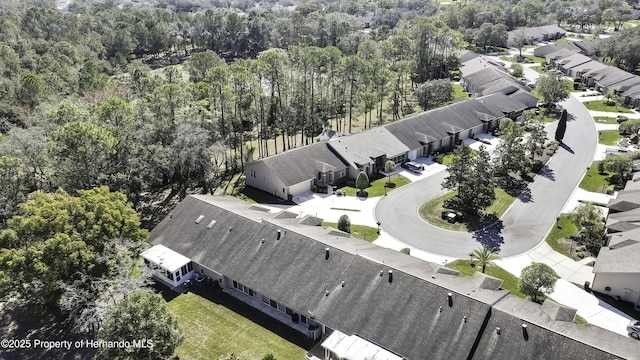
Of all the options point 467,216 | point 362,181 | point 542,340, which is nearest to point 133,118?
point 362,181

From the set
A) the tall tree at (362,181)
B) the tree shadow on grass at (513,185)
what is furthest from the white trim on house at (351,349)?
the tree shadow on grass at (513,185)

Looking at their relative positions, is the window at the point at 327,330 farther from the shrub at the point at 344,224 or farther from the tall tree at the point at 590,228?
the tall tree at the point at 590,228

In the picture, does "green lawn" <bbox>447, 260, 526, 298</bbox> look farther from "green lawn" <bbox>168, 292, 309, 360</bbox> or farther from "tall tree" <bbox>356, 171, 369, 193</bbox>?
"green lawn" <bbox>168, 292, 309, 360</bbox>

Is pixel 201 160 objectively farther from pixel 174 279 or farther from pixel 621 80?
pixel 621 80

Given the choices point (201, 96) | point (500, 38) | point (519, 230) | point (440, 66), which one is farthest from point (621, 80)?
point (201, 96)

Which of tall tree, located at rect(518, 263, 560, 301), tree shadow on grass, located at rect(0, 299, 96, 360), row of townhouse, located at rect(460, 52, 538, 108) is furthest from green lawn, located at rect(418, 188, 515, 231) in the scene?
row of townhouse, located at rect(460, 52, 538, 108)

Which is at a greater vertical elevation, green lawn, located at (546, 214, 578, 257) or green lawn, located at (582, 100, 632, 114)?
green lawn, located at (582, 100, 632, 114)
